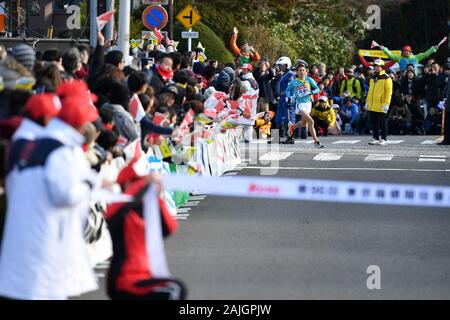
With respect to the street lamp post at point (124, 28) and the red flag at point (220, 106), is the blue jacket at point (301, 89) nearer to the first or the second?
the red flag at point (220, 106)

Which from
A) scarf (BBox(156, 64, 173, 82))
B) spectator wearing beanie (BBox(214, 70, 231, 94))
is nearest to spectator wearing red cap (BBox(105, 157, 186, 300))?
scarf (BBox(156, 64, 173, 82))

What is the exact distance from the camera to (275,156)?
86.2 feet

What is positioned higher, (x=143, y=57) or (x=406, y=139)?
(x=143, y=57)

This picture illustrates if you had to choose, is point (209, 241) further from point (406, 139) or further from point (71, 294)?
point (406, 139)

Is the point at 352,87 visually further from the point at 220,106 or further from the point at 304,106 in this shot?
the point at 220,106

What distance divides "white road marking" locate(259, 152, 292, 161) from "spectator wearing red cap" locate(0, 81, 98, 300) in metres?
16.7

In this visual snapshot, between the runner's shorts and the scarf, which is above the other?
the scarf

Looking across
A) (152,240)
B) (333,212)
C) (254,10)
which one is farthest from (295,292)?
(254,10)

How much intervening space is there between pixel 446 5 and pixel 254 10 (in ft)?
34.2

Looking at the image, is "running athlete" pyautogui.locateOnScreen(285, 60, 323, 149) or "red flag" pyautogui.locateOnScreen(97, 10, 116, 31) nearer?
"red flag" pyautogui.locateOnScreen(97, 10, 116, 31)

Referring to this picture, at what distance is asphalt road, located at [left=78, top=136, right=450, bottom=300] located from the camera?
11789 millimetres

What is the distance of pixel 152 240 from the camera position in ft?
29.9

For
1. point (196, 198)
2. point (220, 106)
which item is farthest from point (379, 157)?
point (196, 198)

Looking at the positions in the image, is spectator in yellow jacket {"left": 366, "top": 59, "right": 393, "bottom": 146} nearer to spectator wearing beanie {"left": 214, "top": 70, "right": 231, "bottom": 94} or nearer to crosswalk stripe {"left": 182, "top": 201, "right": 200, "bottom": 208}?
spectator wearing beanie {"left": 214, "top": 70, "right": 231, "bottom": 94}
